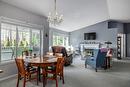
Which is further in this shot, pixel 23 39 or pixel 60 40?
pixel 60 40

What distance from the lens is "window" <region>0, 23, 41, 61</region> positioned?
5301mm

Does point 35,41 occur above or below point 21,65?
above

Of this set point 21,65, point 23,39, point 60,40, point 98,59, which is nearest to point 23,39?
point 23,39

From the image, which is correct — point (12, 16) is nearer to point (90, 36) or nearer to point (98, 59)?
point (98, 59)

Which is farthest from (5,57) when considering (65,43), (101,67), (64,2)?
(65,43)

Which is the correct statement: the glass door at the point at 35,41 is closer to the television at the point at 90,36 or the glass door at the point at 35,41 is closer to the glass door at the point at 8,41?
the glass door at the point at 8,41

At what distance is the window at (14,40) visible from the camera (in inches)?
209

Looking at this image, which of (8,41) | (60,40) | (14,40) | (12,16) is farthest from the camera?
(60,40)

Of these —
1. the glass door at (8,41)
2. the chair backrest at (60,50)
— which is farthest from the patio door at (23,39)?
the chair backrest at (60,50)

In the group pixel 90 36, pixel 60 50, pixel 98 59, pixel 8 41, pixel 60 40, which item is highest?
pixel 90 36

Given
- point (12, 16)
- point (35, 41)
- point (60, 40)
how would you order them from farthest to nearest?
point (60, 40) < point (35, 41) < point (12, 16)

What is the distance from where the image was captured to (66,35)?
43.2 ft

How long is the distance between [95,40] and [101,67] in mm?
5815

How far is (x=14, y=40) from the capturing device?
5746mm
